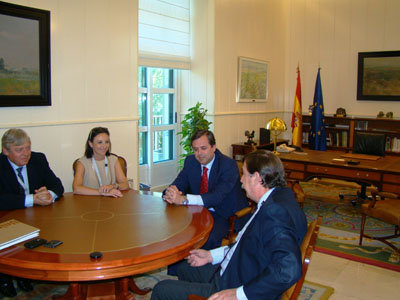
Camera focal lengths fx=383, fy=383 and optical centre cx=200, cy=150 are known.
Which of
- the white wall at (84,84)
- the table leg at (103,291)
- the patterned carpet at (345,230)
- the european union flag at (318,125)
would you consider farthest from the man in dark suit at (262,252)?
the european union flag at (318,125)

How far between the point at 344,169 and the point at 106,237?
3476 millimetres

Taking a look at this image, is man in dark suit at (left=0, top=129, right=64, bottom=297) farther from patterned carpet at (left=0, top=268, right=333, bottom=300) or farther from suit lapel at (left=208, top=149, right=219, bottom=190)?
suit lapel at (left=208, top=149, right=219, bottom=190)

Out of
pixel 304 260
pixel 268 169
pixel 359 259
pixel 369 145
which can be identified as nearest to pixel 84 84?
pixel 268 169

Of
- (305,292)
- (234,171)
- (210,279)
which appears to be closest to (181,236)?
(210,279)

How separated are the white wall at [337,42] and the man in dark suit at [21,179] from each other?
6.32 m

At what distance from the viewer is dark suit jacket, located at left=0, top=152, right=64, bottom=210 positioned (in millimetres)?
2639

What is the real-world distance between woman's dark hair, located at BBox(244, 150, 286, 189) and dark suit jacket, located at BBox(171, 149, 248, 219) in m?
1.01

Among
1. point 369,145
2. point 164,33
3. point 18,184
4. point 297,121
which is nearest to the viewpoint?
point 18,184

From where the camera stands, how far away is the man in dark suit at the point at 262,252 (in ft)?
5.50

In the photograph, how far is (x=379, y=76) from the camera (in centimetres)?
726

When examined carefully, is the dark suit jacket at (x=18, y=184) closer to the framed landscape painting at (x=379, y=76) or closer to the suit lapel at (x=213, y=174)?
the suit lapel at (x=213, y=174)

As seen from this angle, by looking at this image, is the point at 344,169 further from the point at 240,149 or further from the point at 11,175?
the point at 11,175

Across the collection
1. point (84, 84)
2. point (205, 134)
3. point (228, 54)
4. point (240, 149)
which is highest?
point (228, 54)

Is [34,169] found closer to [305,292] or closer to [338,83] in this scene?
[305,292]
